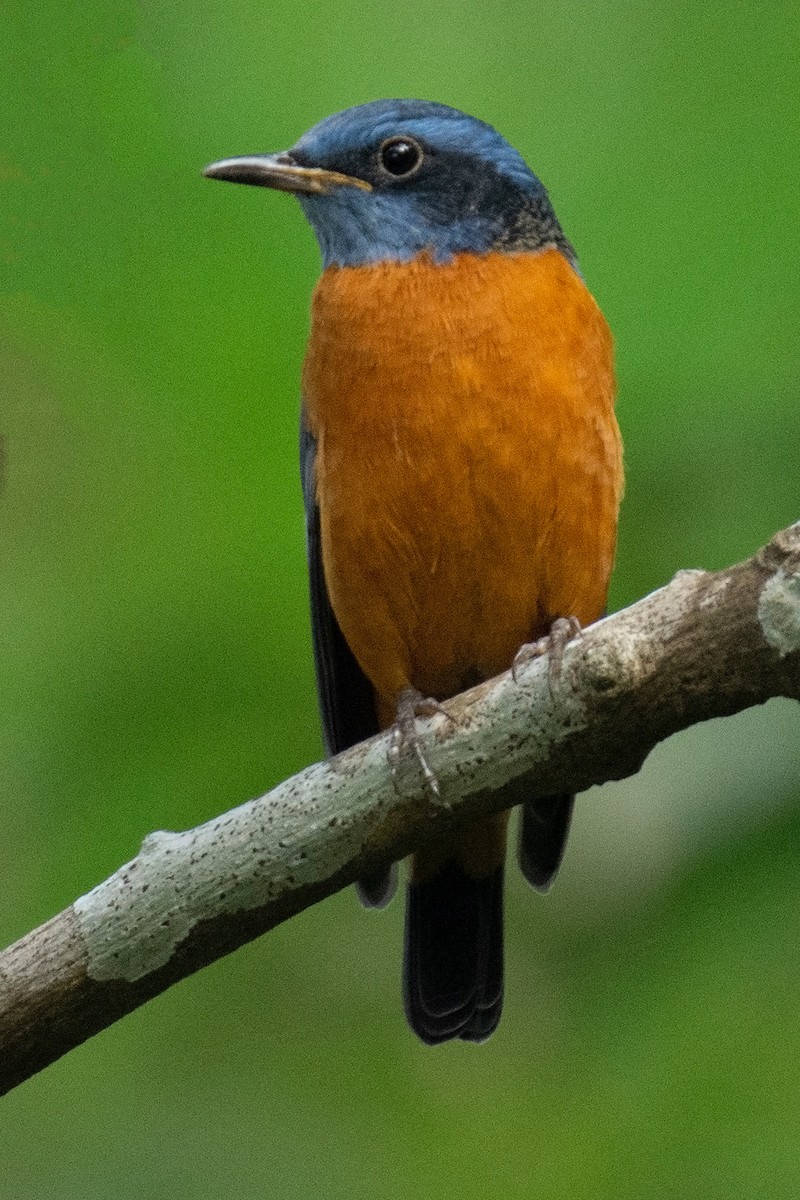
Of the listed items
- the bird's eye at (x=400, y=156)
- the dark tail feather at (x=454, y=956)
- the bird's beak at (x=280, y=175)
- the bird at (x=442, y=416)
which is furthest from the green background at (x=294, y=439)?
the dark tail feather at (x=454, y=956)

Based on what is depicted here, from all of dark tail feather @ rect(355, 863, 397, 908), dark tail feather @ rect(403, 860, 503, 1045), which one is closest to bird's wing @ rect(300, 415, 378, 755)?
dark tail feather @ rect(355, 863, 397, 908)

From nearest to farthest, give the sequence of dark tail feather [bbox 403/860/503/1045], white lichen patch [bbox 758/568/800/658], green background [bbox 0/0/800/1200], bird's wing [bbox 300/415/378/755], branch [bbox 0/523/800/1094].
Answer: white lichen patch [bbox 758/568/800/658] → branch [bbox 0/523/800/1094] → green background [bbox 0/0/800/1200] → bird's wing [bbox 300/415/378/755] → dark tail feather [bbox 403/860/503/1045]

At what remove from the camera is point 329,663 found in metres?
5.38

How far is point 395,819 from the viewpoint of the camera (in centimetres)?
399

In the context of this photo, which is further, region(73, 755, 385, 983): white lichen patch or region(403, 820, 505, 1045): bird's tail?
region(403, 820, 505, 1045): bird's tail

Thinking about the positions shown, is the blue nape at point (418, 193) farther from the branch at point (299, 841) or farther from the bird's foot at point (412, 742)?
the branch at point (299, 841)

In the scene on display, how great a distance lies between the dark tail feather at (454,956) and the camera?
19.3 ft

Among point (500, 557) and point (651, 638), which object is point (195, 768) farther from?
point (651, 638)

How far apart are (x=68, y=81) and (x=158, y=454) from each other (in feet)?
3.49

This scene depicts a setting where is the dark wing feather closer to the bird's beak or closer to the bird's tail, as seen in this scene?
the bird's tail

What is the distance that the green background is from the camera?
4.54 metres

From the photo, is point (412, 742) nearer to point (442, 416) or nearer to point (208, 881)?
point (208, 881)

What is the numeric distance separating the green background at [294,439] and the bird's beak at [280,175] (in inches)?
2.7

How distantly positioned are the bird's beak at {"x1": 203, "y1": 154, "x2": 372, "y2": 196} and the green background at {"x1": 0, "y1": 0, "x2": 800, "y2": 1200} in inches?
2.7
